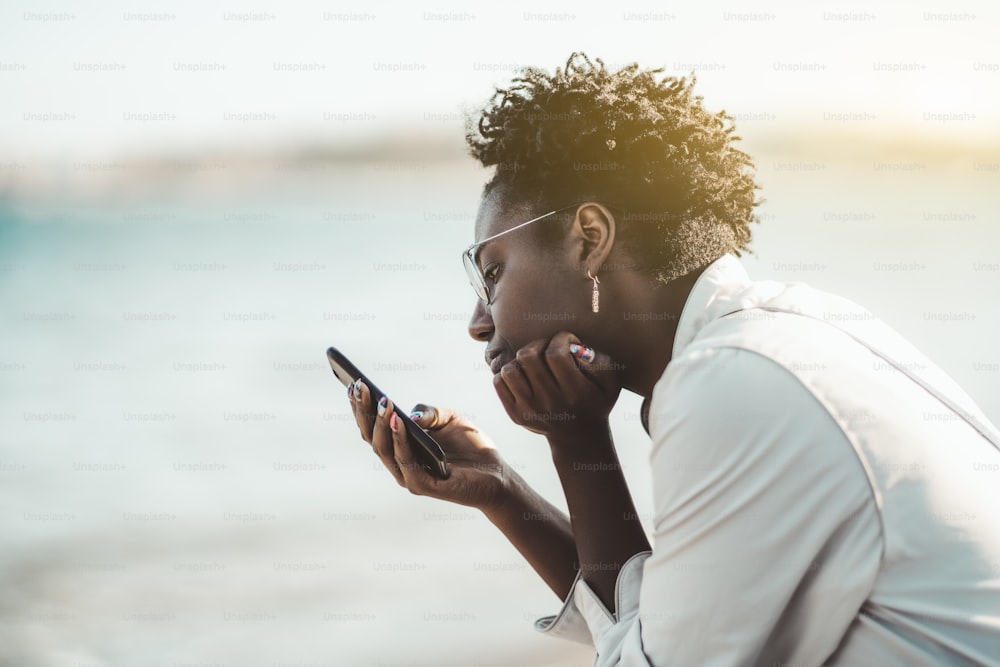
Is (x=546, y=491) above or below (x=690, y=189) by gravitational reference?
below

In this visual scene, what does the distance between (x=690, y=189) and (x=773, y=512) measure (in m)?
1.03

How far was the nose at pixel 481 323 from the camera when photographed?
2.74 meters

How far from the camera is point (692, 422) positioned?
193 cm

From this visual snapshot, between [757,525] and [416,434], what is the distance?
1.19m

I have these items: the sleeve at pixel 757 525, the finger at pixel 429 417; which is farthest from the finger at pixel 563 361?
the finger at pixel 429 417

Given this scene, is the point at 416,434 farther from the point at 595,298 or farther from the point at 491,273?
the point at 595,298

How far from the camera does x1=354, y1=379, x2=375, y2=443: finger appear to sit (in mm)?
2822

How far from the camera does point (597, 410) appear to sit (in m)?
2.50

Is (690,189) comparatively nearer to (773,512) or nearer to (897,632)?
(773,512)

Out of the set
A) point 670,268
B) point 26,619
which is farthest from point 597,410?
point 26,619

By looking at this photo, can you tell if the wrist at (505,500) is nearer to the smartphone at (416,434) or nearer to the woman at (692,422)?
→ the woman at (692,422)

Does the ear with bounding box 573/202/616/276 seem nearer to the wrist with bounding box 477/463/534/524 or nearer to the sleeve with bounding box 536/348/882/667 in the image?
the sleeve with bounding box 536/348/882/667

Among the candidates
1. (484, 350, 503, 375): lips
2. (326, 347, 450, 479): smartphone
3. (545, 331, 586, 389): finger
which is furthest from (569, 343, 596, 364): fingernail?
(326, 347, 450, 479): smartphone

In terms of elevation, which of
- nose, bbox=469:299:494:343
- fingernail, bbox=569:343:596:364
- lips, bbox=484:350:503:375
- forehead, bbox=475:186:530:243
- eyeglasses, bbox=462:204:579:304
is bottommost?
lips, bbox=484:350:503:375
